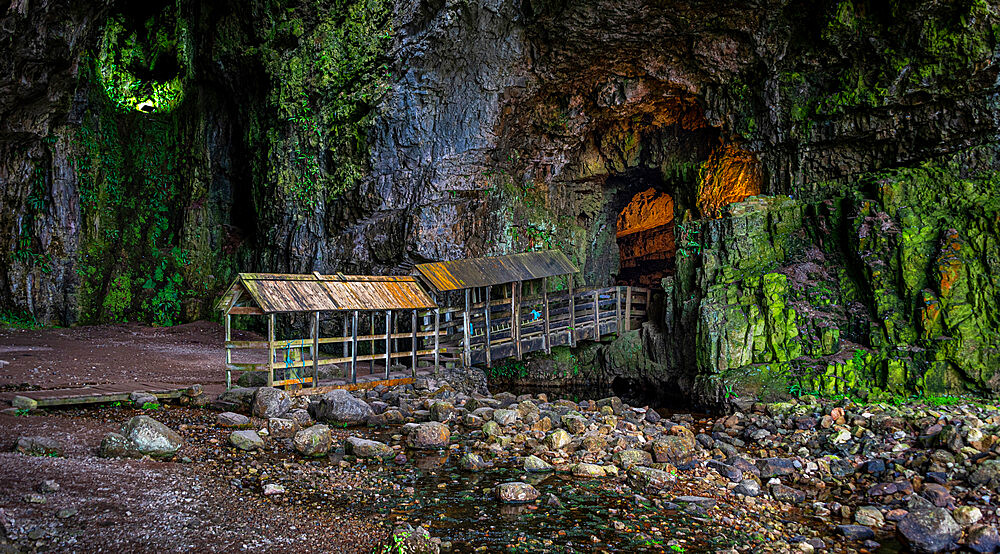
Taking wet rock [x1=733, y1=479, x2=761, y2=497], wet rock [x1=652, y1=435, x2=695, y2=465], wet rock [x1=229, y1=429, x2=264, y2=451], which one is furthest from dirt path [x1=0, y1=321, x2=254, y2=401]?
wet rock [x1=733, y1=479, x2=761, y2=497]

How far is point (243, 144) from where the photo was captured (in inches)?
895

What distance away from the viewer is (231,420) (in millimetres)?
8586

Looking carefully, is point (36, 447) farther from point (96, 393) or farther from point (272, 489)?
point (96, 393)

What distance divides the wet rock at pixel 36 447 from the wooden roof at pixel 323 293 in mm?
3904

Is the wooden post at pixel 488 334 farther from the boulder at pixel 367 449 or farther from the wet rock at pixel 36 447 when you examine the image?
the wet rock at pixel 36 447

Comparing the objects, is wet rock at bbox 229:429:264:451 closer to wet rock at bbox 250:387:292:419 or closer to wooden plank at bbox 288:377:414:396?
wet rock at bbox 250:387:292:419

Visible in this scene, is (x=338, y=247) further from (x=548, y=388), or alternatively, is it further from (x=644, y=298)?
(x=644, y=298)

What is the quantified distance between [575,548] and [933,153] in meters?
14.4

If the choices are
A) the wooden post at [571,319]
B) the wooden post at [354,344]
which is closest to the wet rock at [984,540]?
the wooden post at [354,344]

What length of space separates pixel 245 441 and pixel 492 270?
8475 millimetres

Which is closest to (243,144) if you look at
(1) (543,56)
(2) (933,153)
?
(1) (543,56)

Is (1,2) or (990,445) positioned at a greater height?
(1,2)

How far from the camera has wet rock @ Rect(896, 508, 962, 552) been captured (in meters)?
6.45

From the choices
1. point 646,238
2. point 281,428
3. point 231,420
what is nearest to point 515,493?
point 281,428
